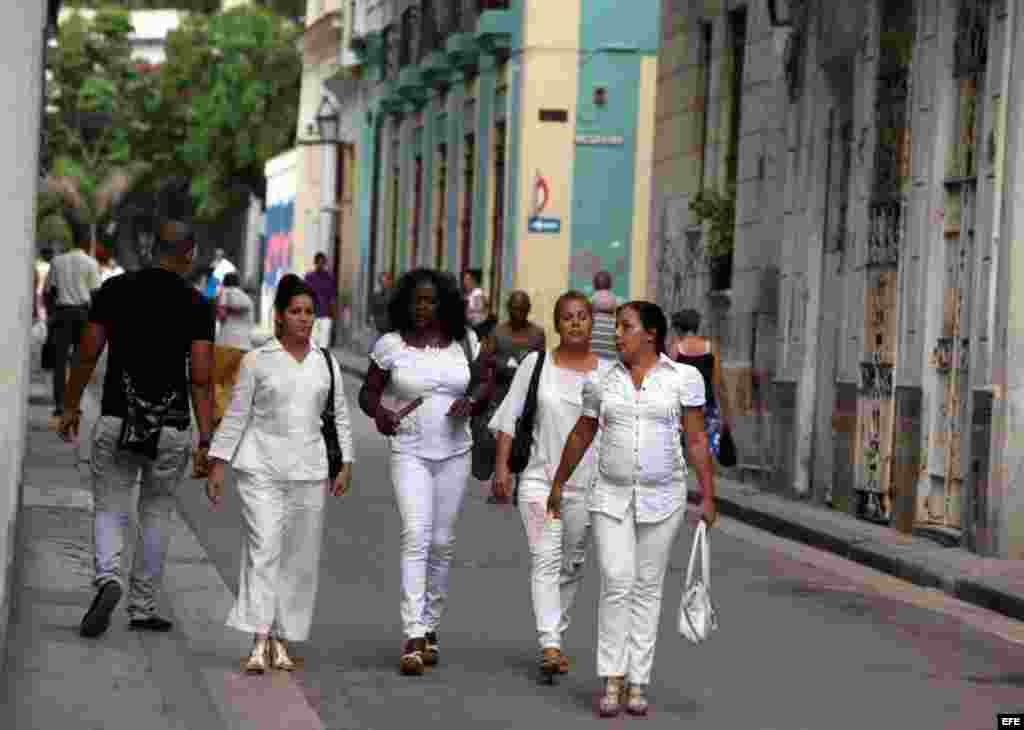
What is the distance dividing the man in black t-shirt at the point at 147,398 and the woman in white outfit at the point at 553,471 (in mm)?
1376

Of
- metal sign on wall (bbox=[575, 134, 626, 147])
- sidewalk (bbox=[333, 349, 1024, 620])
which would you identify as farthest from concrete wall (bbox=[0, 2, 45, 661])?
metal sign on wall (bbox=[575, 134, 626, 147])

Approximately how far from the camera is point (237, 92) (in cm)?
7500

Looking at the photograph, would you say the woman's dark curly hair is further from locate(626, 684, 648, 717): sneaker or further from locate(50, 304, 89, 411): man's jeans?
locate(50, 304, 89, 411): man's jeans

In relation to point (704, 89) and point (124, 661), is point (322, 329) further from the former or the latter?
point (124, 661)

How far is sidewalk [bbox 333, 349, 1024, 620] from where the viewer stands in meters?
16.2

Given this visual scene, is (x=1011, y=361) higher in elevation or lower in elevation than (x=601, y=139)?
lower

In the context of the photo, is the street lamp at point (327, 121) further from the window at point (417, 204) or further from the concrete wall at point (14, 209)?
the concrete wall at point (14, 209)

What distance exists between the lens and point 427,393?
11625mm

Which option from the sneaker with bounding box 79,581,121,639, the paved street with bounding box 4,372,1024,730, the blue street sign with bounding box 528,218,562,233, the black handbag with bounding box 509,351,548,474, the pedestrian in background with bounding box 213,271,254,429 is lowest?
the paved street with bounding box 4,372,1024,730

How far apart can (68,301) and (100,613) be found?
15134 mm

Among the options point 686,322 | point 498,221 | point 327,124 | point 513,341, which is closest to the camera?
point 513,341

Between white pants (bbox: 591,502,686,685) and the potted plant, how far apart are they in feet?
54.2

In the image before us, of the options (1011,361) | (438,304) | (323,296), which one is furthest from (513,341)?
(323,296)

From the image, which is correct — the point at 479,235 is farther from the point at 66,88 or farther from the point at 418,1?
the point at 66,88
